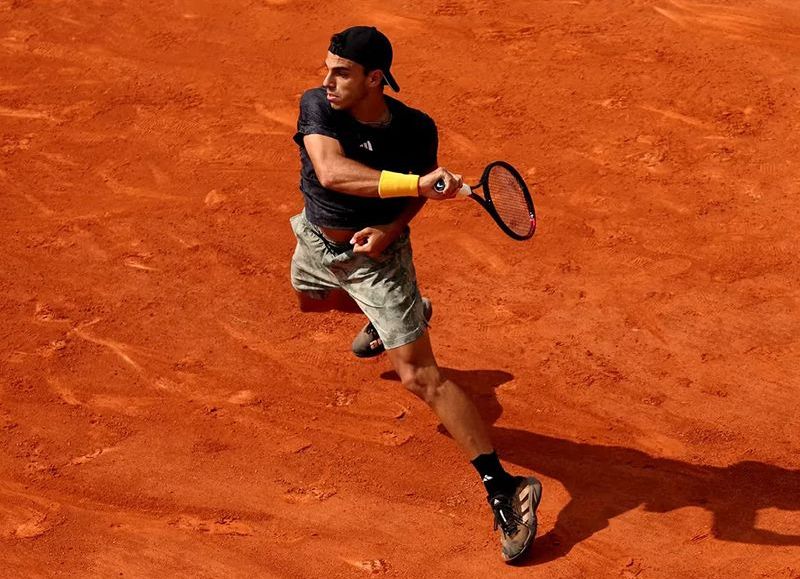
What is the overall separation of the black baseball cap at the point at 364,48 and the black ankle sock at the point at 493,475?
6.47 feet

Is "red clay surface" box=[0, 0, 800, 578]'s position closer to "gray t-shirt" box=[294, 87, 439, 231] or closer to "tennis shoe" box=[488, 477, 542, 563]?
"tennis shoe" box=[488, 477, 542, 563]

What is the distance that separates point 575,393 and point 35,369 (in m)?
3.42

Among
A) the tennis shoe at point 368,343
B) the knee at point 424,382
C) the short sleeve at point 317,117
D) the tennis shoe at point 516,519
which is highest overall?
the short sleeve at point 317,117

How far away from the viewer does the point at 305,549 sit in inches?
257

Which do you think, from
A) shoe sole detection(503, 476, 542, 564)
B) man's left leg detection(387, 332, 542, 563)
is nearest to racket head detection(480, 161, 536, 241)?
man's left leg detection(387, 332, 542, 563)

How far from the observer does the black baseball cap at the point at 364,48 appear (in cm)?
623

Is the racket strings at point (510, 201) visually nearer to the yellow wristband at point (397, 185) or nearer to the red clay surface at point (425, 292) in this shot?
the yellow wristband at point (397, 185)

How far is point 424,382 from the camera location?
6.51 meters

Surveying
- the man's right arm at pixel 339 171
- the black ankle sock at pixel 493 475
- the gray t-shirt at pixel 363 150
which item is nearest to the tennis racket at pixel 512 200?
the gray t-shirt at pixel 363 150

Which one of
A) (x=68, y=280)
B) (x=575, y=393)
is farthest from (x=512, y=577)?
(x=68, y=280)

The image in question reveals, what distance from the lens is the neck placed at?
21.1 feet

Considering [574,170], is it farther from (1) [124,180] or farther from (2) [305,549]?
(2) [305,549]

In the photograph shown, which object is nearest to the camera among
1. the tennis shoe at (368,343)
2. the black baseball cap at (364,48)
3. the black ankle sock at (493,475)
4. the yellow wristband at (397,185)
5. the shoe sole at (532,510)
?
the yellow wristband at (397,185)

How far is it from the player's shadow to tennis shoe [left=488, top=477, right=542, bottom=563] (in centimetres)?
16
